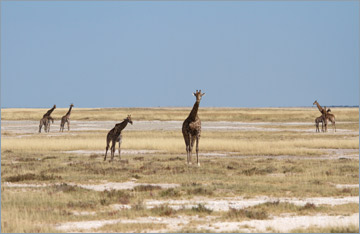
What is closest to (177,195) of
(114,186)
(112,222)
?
→ (114,186)

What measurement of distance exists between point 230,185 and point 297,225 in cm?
645

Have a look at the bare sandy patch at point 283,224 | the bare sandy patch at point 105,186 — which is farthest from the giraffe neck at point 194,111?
the bare sandy patch at point 283,224

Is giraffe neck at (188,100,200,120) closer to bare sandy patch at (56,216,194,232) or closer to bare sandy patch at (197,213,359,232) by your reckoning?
bare sandy patch at (56,216,194,232)

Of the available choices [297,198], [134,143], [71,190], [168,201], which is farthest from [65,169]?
[134,143]

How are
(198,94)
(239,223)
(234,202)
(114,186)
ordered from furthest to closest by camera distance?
(198,94) < (114,186) < (234,202) < (239,223)

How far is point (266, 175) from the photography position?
22516 millimetres

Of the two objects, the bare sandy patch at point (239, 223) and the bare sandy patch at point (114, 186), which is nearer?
the bare sandy patch at point (239, 223)

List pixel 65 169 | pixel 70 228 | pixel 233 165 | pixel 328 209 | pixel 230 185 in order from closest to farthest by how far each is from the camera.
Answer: pixel 70 228 < pixel 328 209 < pixel 230 185 < pixel 65 169 < pixel 233 165

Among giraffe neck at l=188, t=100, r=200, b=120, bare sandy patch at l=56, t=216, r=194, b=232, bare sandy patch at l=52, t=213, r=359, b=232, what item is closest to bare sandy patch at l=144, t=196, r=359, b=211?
bare sandy patch at l=56, t=216, r=194, b=232

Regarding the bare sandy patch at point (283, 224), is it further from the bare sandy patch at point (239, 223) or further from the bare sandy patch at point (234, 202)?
the bare sandy patch at point (234, 202)

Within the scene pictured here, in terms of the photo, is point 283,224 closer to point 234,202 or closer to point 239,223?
point 239,223

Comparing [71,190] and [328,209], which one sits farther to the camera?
[71,190]

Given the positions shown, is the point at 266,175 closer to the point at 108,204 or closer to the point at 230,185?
the point at 230,185

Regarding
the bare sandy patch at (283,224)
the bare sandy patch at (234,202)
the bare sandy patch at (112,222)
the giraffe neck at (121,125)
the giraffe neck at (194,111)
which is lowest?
the bare sandy patch at (283,224)
